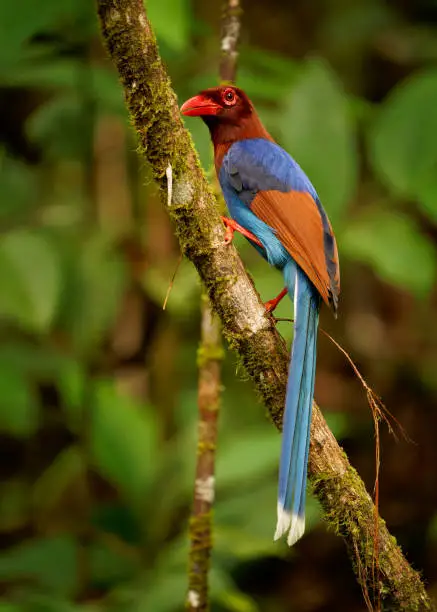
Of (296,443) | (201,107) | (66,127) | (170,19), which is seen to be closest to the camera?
(296,443)

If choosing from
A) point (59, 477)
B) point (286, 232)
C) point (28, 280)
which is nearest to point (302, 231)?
point (286, 232)

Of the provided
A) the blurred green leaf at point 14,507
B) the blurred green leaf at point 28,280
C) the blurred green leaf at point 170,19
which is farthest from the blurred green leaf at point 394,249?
the blurred green leaf at point 14,507

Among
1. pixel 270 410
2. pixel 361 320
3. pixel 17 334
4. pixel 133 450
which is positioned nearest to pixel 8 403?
pixel 133 450

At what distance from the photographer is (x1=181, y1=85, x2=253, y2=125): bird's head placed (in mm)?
2801

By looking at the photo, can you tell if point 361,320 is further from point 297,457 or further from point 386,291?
point 297,457

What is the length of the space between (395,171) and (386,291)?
13.5ft

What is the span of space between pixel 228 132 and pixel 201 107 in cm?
14

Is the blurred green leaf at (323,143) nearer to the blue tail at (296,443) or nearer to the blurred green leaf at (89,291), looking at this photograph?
the blue tail at (296,443)

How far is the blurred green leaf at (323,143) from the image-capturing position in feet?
9.86

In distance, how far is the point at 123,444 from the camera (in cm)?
369

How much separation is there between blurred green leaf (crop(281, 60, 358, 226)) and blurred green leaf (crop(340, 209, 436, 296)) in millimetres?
164

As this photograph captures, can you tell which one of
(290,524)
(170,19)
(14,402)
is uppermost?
(170,19)

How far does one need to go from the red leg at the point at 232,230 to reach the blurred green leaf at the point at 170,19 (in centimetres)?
68

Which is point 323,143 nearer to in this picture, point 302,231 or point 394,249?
point 394,249
